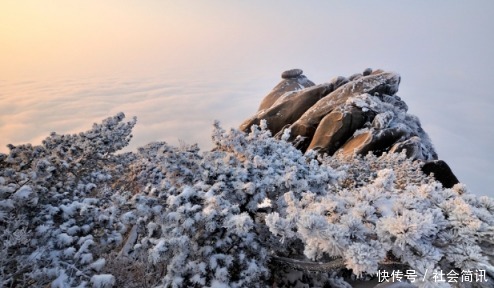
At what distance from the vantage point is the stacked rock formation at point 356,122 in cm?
1608

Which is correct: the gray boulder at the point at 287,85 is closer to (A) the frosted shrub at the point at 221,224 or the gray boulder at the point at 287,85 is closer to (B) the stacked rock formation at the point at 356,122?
(B) the stacked rock formation at the point at 356,122

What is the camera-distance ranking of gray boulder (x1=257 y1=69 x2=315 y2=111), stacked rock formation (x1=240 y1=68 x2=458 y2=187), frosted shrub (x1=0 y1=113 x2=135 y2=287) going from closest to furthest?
Result: frosted shrub (x1=0 y1=113 x2=135 y2=287) → stacked rock formation (x1=240 y1=68 x2=458 y2=187) → gray boulder (x1=257 y1=69 x2=315 y2=111)

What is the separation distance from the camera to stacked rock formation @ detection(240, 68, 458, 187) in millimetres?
16078

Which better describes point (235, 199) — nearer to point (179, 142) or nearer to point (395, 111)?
point (179, 142)

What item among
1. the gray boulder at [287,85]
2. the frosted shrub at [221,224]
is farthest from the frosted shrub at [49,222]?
the gray boulder at [287,85]

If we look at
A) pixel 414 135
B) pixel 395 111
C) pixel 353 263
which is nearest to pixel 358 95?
pixel 395 111

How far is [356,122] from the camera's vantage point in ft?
58.4

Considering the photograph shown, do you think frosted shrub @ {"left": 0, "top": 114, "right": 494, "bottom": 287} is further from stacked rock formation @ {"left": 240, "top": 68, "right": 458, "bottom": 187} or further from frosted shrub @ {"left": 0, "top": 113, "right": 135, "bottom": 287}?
stacked rock formation @ {"left": 240, "top": 68, "right": 458, "bottom": 187}

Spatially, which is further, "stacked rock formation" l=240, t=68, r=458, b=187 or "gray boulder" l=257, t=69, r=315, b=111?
"gray boulder" l=257, t=69, r=315, b=111

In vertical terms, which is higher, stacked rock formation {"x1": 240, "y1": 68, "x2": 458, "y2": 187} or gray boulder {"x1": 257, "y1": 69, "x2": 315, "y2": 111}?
gray boulder {"x1": 257, "y1": 69, "x2": 315, "y2": 111}

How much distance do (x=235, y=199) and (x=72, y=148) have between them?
16.4 feet

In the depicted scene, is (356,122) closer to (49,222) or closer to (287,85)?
(287,85)

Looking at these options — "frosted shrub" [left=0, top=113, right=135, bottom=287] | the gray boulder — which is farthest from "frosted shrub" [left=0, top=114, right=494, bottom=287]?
the gray boulder

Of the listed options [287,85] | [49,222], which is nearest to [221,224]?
[49,222]
